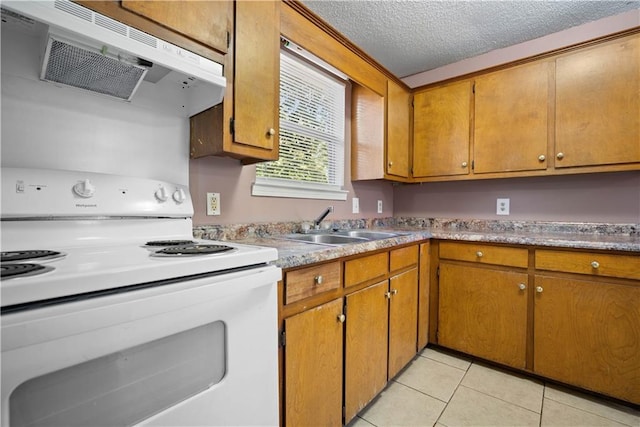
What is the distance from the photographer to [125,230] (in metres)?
1.10

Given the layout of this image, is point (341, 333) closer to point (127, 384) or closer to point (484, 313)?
point (127, 384)

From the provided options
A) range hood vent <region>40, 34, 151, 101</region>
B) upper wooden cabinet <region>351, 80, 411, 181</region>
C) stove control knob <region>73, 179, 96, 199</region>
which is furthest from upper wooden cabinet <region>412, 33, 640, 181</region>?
stove control knob <region>73, 179, 96, 199</region>

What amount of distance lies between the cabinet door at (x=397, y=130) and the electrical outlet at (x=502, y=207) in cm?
77

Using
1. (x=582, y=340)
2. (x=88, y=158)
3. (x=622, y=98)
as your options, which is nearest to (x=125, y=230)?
(x=88, y=158)

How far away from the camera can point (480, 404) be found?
1.64m

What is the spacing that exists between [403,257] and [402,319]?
378mm

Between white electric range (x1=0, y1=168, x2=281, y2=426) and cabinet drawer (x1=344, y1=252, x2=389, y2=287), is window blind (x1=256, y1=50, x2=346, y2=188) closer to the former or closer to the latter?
cabinet drawer (x1=344, y1=252, x2=389, y2=287)

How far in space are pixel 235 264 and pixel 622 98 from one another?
2.44m

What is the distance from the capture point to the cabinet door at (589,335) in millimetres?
1549

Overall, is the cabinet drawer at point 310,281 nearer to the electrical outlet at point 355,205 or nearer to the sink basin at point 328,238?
the sink basin at point 328,238

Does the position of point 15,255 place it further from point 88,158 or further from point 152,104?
point 152,104

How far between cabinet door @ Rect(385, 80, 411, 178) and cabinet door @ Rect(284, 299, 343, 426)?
144cm

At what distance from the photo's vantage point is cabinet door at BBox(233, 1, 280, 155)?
124 centimetres

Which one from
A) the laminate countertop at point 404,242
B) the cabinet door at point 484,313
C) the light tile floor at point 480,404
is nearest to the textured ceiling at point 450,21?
the laminate countertop at point 404,242
